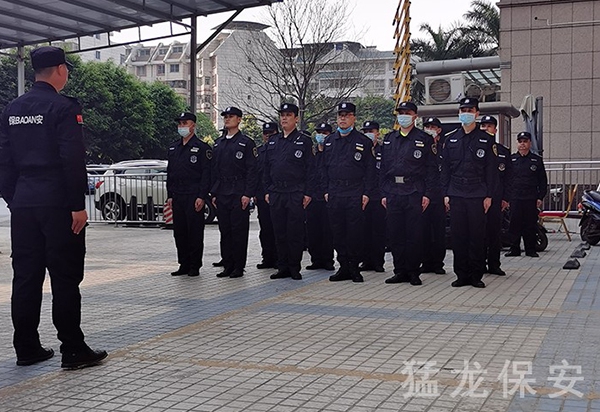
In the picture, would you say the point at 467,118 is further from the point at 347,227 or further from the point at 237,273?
the point at 237,273

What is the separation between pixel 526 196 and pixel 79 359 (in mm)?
8545

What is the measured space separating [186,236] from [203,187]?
2.31 feet

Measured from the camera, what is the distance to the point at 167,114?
51312mm

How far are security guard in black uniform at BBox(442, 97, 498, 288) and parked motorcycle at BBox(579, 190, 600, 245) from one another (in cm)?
555

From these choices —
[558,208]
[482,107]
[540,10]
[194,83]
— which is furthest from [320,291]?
[540,10]

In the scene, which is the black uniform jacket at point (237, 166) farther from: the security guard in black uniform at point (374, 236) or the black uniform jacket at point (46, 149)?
the black uniform jacket at point (46, 149)

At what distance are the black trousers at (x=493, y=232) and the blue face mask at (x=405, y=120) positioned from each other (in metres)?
1.42

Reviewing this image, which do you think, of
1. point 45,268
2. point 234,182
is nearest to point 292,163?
point 234,182

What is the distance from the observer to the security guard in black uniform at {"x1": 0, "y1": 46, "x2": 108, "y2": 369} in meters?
5.41

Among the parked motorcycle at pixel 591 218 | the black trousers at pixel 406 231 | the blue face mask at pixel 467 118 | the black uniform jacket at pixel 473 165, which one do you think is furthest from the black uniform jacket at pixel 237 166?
the parked motorcycle at pixel 591 218

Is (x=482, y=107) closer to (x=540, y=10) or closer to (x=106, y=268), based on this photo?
(x=106, y=268)

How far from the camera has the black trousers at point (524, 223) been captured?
12398 millimetres

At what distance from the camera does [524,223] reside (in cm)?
1251

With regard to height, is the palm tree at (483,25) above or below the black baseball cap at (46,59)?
above
